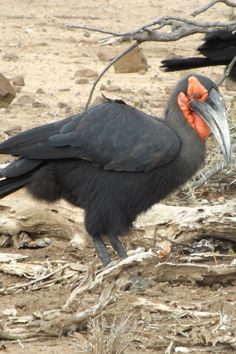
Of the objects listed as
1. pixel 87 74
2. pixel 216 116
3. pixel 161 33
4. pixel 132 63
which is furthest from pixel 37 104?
pixel 216 116

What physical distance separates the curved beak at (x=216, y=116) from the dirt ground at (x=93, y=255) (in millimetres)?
655

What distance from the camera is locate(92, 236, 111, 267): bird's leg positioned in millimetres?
5539

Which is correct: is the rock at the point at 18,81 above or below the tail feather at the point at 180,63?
below

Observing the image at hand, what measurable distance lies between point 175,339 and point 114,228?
110cm

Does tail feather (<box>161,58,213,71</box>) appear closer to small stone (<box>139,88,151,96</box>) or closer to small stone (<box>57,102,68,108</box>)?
small stone (<box>57,102,68,108</box>)

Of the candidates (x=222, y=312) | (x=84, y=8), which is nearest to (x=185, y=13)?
(x=84, y=8)

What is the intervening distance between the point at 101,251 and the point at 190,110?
845mm

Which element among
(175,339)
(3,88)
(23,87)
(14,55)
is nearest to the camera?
(175,339)

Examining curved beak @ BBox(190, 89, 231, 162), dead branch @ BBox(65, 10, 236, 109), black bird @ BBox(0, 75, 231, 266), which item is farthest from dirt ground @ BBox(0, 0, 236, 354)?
dead branch @ BBox(65, 10, 236, 109)

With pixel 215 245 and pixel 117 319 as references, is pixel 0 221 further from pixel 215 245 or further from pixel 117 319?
pixel 117 319

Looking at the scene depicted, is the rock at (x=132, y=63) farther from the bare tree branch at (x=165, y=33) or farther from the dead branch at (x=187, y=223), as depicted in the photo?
the dead branch at (x=187, y=223)

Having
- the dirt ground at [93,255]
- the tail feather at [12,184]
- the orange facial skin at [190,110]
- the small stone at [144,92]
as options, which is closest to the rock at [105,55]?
the dirt ground at [93,255]

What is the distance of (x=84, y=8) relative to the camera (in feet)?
51.0

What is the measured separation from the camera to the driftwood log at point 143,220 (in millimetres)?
5789
